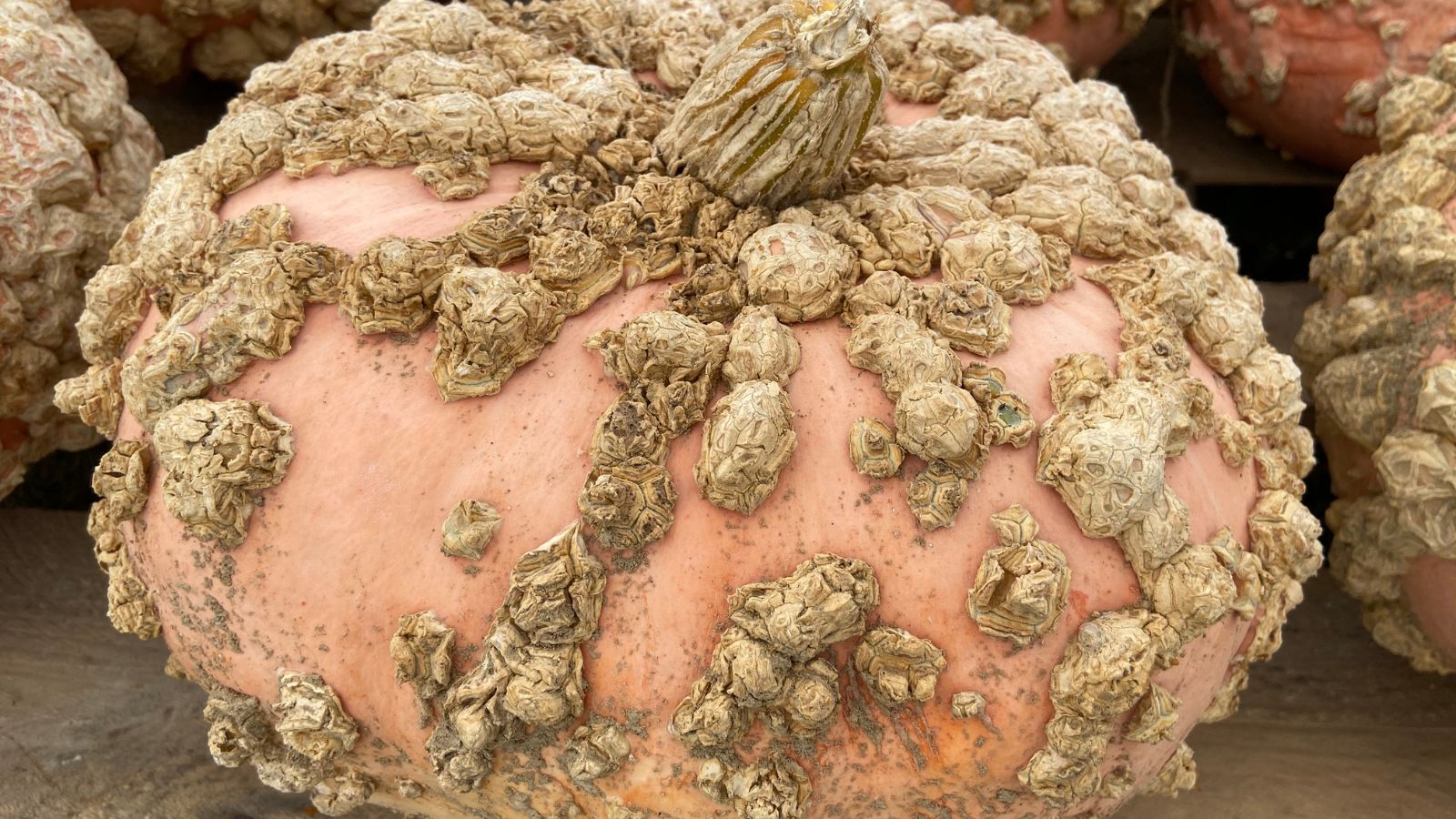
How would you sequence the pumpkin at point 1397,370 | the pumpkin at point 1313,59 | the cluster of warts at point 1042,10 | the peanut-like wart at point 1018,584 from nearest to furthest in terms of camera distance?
the peanut-like wart at point 1018,584
the pumpkin at point 1397,370
the pumpkin at point 1313,59
the cluster of warts at point 1042,10

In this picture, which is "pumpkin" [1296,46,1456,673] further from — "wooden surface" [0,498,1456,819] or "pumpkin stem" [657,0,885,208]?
"pumpkin stem" [657,0,885,208]

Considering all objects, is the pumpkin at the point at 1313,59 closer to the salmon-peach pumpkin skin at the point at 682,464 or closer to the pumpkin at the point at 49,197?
the salmon-peach pumpkin skin at the point at 682,464

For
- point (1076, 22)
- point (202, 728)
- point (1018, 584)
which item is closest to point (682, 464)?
point (1018, 584)

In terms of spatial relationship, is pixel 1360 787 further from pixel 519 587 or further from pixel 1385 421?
pixel 519 587

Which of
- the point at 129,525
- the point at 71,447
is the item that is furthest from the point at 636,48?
the point at 71,447

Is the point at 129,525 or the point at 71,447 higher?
the point at 129,525

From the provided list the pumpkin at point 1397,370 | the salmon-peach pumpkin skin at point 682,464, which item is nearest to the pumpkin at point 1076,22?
the pumpkin at point 1397,370
